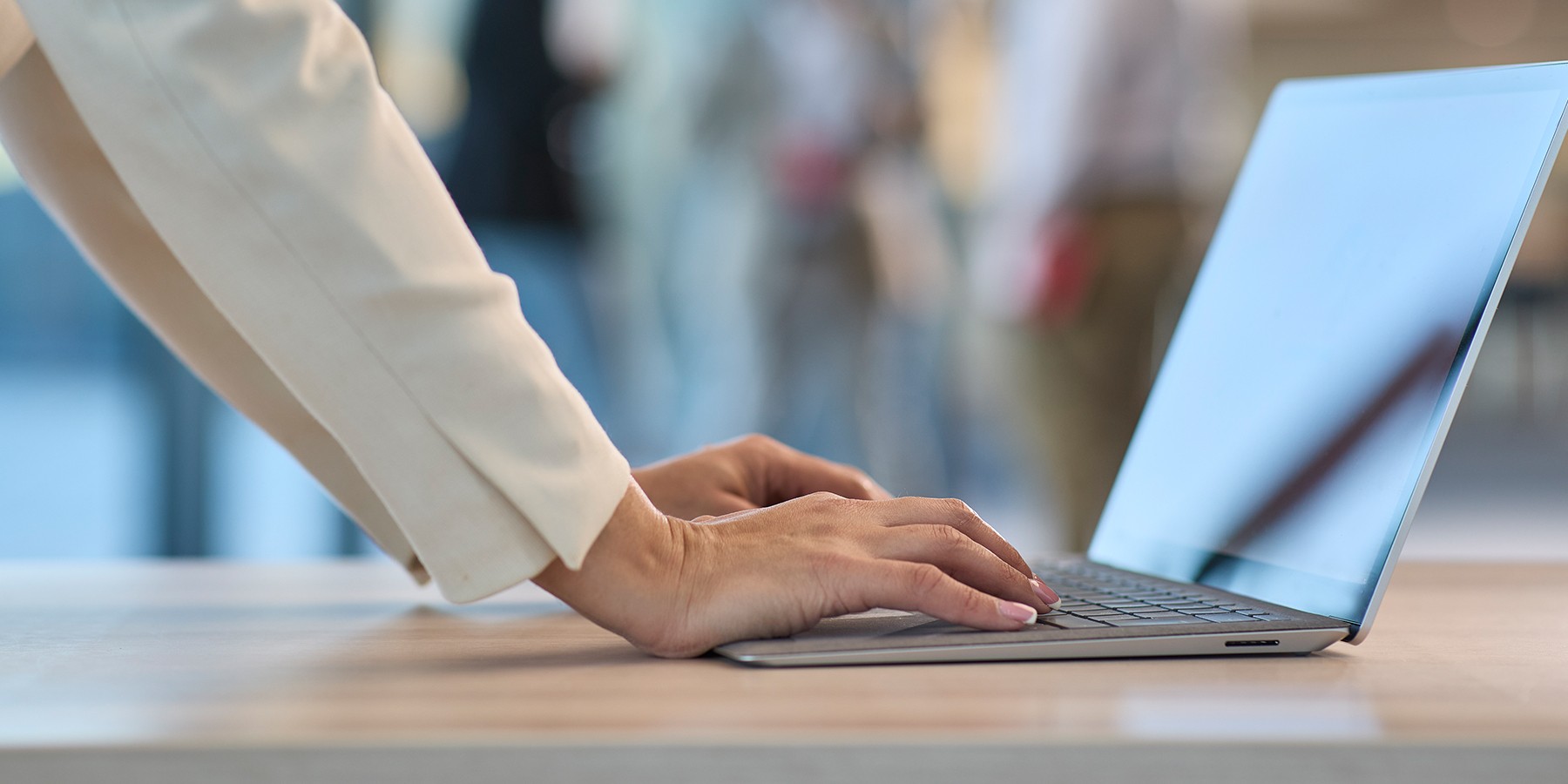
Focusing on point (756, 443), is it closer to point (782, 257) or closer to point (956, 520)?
point (956, 520)

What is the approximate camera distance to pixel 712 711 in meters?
0.45

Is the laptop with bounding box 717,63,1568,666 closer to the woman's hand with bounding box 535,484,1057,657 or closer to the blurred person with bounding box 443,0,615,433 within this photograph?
the woman's hand with bounding box 535,484,1057,657

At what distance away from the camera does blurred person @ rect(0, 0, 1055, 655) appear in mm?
537

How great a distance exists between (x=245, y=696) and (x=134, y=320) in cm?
301

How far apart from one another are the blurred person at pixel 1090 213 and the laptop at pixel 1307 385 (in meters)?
1.53

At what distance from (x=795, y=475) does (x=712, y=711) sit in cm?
43

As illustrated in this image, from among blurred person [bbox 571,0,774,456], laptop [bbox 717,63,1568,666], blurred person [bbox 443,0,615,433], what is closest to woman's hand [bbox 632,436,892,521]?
laptop [bbox 717,63,1568,666]

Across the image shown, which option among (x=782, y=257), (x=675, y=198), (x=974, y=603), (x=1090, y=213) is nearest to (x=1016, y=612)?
(x=974, y=603)

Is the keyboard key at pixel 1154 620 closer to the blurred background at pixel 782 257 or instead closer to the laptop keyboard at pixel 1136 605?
the laptop keyboard at pixel 1136 605

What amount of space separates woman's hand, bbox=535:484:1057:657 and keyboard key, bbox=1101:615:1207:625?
0.03 metres

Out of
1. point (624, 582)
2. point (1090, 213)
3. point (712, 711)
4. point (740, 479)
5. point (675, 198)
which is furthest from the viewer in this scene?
point (675, 198)

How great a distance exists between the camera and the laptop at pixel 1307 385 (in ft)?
1.96

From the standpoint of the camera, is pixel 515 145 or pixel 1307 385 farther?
pixel 515 145

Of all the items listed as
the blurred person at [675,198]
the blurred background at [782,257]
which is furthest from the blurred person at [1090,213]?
the blurred person at [675,198]
